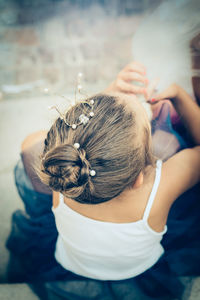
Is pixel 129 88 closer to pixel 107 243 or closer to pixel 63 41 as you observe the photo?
pixel 107 243

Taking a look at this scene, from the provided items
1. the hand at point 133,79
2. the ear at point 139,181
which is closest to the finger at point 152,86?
the hand at point 133,79

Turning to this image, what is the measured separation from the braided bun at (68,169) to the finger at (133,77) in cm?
47

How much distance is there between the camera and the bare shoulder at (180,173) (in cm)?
74

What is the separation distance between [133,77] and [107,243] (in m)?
0.61

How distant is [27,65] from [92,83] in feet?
1.59

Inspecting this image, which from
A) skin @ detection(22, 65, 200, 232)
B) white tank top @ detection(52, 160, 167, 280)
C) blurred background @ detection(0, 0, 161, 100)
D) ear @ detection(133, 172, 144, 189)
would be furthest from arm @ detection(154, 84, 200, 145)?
blurred background @ detection(0, 0, 161, 100)

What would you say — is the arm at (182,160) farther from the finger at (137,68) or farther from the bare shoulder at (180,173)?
the finger at (137,68)

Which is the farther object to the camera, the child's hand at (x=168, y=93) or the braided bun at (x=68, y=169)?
the child's hand at (x=168, y=93)

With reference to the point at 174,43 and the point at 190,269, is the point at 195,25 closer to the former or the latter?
the point at 174,43

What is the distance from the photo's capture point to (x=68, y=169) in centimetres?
52

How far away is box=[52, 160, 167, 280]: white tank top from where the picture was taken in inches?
27.7

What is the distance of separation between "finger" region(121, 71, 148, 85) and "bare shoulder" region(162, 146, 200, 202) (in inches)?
12.2

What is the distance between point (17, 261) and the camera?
3.29 feet

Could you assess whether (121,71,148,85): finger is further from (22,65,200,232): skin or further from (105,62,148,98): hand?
(22,65,200,232): skin
